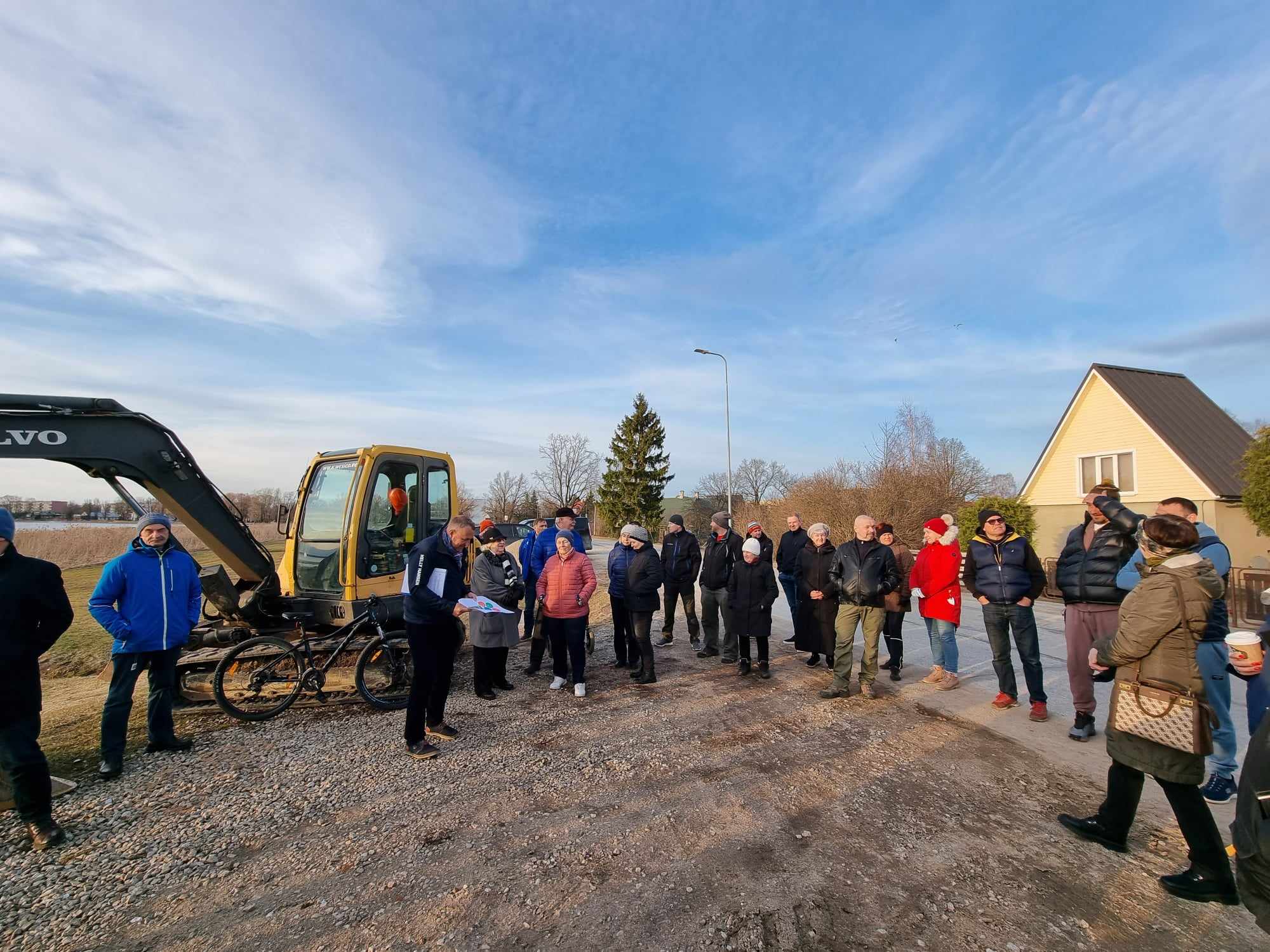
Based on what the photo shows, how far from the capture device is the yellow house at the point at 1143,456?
14.6 meters

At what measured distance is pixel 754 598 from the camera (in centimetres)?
696

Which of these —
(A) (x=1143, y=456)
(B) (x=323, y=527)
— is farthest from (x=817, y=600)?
(A) (x=1143, y=456)

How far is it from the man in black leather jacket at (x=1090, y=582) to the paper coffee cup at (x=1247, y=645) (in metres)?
1.44

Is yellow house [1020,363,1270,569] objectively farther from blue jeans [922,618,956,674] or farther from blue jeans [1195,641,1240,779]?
blue jeans [1195,641,1240,779]

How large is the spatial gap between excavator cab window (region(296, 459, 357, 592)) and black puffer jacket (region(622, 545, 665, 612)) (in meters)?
3.10

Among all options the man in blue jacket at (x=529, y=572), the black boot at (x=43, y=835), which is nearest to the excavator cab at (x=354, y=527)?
the man in blue jacket at (x=529, y=572)

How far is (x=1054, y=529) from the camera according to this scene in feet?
58.6

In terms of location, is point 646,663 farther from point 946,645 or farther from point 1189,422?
point 1189,422

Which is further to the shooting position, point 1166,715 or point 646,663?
point 646,663

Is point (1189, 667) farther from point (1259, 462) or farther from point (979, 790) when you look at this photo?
point (1259, 462)

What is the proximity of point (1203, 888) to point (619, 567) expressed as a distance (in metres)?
5.30

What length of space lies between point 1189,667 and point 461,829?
3977 mm

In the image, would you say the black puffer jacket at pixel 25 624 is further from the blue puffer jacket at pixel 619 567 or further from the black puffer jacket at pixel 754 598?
the black puffer jacket at pixel 754 598

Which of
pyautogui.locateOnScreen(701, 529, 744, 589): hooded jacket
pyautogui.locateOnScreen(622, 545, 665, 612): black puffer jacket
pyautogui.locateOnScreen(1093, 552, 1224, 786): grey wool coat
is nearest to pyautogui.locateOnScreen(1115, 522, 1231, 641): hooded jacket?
pyautogui.locateOnScreen(1093, 552, 1224, 786): grey wool coat
